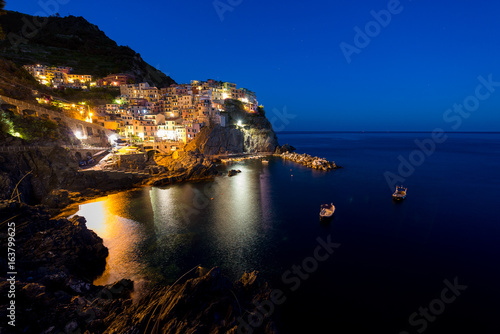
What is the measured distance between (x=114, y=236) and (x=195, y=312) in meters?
15.6

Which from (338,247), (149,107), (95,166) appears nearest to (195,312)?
(338,247)

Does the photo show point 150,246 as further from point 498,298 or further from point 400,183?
point 400,183

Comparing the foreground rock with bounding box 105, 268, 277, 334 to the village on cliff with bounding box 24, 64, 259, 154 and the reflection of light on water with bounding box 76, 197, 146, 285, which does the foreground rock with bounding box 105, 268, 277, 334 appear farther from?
the village on cliff with bounding box 24, 64, 259, 154

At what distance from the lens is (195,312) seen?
8594 millimetres

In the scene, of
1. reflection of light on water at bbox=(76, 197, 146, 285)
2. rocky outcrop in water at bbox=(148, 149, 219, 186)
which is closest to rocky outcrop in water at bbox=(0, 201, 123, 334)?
reflection of light on water at bbox=(76, 197, 146, 285)

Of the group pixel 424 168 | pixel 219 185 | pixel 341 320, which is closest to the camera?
pixel 341 320

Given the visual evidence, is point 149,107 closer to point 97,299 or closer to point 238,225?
point 238,225

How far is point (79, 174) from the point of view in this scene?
103ft

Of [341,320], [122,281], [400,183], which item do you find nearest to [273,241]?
[341,320]

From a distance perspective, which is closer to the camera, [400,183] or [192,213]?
[192,213]

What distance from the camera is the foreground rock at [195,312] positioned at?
7.82m

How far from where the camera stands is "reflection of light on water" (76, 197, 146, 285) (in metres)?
15.2

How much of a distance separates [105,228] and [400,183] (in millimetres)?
45063

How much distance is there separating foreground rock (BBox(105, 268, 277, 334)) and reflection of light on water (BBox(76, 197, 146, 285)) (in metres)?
6.85
